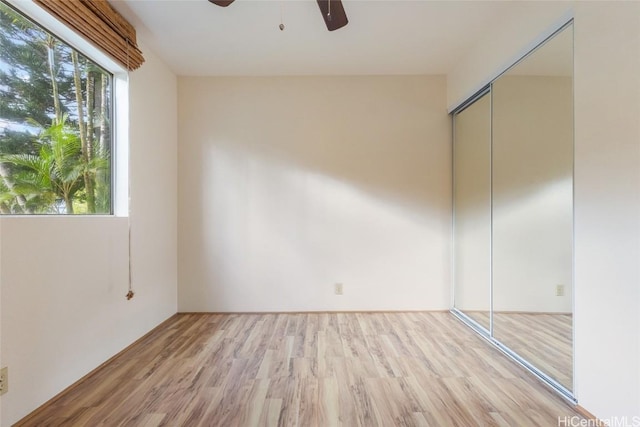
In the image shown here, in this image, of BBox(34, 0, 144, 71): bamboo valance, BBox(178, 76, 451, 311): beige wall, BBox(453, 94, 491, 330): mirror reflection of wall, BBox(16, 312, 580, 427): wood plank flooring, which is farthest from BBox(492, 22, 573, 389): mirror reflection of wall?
BBox(34, 0, 144, 71): bamboo valance

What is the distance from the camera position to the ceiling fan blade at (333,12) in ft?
5.92

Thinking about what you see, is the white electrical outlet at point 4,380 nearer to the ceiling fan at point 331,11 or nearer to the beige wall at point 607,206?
the ceiling fan at point 331,11

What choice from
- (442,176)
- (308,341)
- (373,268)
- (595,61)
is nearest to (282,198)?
(373,268)

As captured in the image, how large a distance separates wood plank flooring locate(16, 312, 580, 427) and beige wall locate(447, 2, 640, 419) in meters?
0.37

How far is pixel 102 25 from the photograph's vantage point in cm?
204

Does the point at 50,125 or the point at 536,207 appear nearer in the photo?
the point at 50,125

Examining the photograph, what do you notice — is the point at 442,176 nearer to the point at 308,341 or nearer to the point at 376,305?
the point at 376,305

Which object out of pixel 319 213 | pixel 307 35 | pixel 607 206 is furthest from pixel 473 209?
pixel 307 35

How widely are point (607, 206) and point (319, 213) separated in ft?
7.60

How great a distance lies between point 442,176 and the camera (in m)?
3.26

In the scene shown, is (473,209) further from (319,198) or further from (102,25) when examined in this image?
(102,25)

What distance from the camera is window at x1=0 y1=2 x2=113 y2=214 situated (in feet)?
5.19

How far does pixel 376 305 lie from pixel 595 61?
265 centimetres

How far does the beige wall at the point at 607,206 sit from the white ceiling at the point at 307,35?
2.93ft
